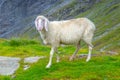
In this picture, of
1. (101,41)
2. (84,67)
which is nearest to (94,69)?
(84,67)

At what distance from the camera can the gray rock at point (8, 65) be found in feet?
66.9

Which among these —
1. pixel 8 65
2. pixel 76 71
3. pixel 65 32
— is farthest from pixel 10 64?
pixel 76 71

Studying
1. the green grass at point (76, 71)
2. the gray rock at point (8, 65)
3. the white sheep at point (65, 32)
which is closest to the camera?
the green grass at point (76, 71)

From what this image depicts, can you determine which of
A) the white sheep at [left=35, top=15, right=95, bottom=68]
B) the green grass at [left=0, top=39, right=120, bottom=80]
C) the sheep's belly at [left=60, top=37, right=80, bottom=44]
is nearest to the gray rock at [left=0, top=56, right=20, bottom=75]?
the green grass at [left=0, top=39, right=120, bottom=80]

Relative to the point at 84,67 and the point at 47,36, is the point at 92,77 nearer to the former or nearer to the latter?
the point at 84,67

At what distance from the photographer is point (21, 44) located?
33.6 meters

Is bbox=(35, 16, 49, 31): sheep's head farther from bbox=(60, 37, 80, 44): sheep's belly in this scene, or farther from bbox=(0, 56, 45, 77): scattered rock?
bbox=(0, 56, 45, 77): scattered rock

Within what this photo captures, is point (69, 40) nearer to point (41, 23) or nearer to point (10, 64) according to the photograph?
point (41, 23)

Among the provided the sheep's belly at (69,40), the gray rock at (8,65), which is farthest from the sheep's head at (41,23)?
the gray rock at (8,65)

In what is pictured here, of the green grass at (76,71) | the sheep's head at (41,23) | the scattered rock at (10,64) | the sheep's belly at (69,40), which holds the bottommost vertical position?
the scattered rock at (10,64)

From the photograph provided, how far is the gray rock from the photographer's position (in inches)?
803

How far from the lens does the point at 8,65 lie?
2216cm

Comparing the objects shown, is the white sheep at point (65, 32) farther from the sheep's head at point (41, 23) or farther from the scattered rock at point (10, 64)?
the scattered rock at point (10, 64)

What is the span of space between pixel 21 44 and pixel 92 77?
17.8m
